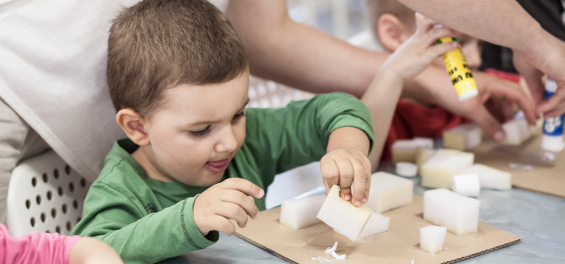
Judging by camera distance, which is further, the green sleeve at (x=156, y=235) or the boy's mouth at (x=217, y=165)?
the boy's mouth at (x=217, y=165)

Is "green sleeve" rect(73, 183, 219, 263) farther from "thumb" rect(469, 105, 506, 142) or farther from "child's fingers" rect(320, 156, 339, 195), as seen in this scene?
"thumb" rect(469, 105, 506, 142)

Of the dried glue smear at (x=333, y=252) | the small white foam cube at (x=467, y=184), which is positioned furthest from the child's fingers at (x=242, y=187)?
the small white foam cube at (x=467, y=184)

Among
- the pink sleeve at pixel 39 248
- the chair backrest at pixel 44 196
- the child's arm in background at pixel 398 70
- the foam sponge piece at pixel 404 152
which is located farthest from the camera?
the foam sponge piece at pixel 404 152

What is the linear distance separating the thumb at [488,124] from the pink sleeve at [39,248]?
78 centimetres

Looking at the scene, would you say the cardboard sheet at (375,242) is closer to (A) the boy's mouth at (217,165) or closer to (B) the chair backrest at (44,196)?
(A) the boy's mouth at (217,165)

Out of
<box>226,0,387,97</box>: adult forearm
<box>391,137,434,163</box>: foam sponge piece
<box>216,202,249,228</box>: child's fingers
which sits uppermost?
<box>226,0,387,97</box>: adult forearm

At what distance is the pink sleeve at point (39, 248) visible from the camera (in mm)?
511

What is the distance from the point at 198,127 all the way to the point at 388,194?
0.27 meters

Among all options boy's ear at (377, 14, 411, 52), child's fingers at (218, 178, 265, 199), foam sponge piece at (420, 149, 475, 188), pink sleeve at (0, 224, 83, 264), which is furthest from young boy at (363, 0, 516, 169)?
pink sleeve at (0, 224, 83, 264)

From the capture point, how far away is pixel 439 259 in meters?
0.58

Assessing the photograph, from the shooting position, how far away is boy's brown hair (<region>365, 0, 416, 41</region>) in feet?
4.04

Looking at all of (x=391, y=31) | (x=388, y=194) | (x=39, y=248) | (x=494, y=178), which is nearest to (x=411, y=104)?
(x=391, y=31)

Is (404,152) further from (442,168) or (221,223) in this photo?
(221,223)

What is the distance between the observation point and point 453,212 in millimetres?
651
